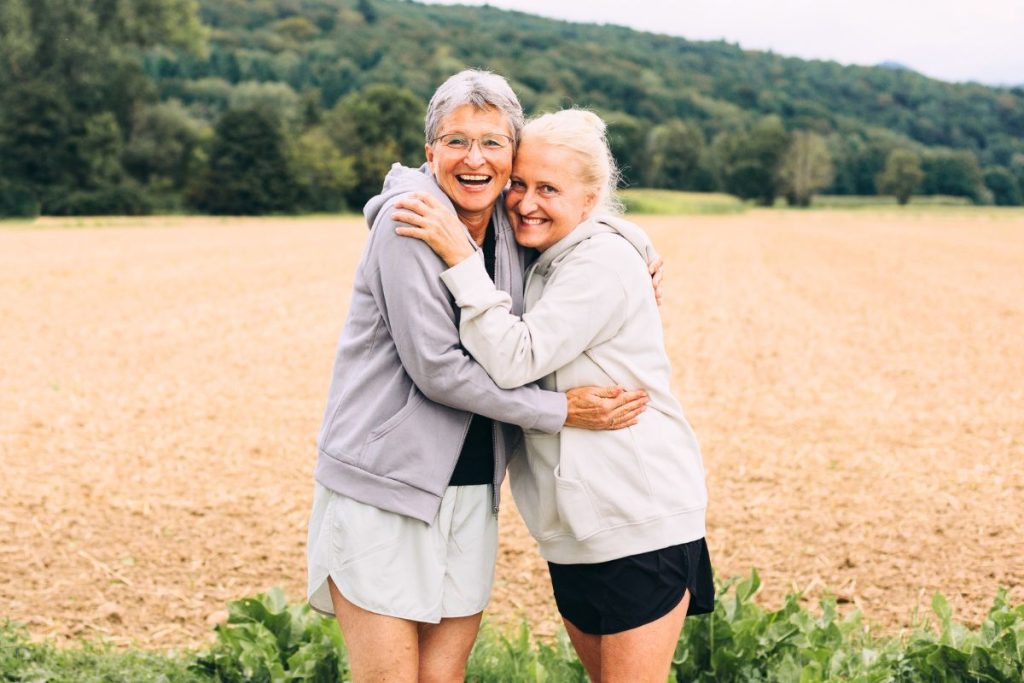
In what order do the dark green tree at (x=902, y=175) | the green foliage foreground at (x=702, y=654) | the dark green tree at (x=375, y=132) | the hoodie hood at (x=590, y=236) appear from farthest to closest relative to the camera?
the dark green tree at (x=902, y=175), the dark green tree at (x=375, y=132), the green foliage foreground at (x=702, y=654), the hoodie hood at (x=590, y=236)

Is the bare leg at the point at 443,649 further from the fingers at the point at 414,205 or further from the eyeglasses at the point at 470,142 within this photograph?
the eyeglasses at the point at 470,142

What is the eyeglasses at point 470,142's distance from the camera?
8.87 ft

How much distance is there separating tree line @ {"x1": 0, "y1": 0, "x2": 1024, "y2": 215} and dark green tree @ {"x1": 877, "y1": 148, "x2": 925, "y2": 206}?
171mm

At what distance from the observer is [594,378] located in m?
2.77

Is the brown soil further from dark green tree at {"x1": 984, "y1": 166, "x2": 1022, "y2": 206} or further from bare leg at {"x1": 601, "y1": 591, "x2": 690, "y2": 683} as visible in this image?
dark green tree at {"x1": 984, "y1": 166, "x2": 1022, "y2": 206}

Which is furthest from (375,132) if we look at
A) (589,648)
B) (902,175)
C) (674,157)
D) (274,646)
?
(589,648)

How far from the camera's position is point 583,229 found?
2.78 meters

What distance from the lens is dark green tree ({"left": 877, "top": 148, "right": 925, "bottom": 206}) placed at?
92.6 m

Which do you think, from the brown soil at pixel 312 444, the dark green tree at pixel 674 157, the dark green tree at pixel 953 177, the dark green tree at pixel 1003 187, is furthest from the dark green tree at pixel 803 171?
the brown soil at pixel 312 444

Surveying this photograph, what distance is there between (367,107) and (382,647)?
71043 millimetres

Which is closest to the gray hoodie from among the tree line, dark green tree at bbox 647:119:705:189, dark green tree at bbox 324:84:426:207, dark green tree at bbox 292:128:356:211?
the tree line

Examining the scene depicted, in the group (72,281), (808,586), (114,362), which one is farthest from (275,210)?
(808,586)

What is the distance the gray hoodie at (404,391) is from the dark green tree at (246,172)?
59539mm

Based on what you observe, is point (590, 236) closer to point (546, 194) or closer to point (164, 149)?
point (546, 194)
